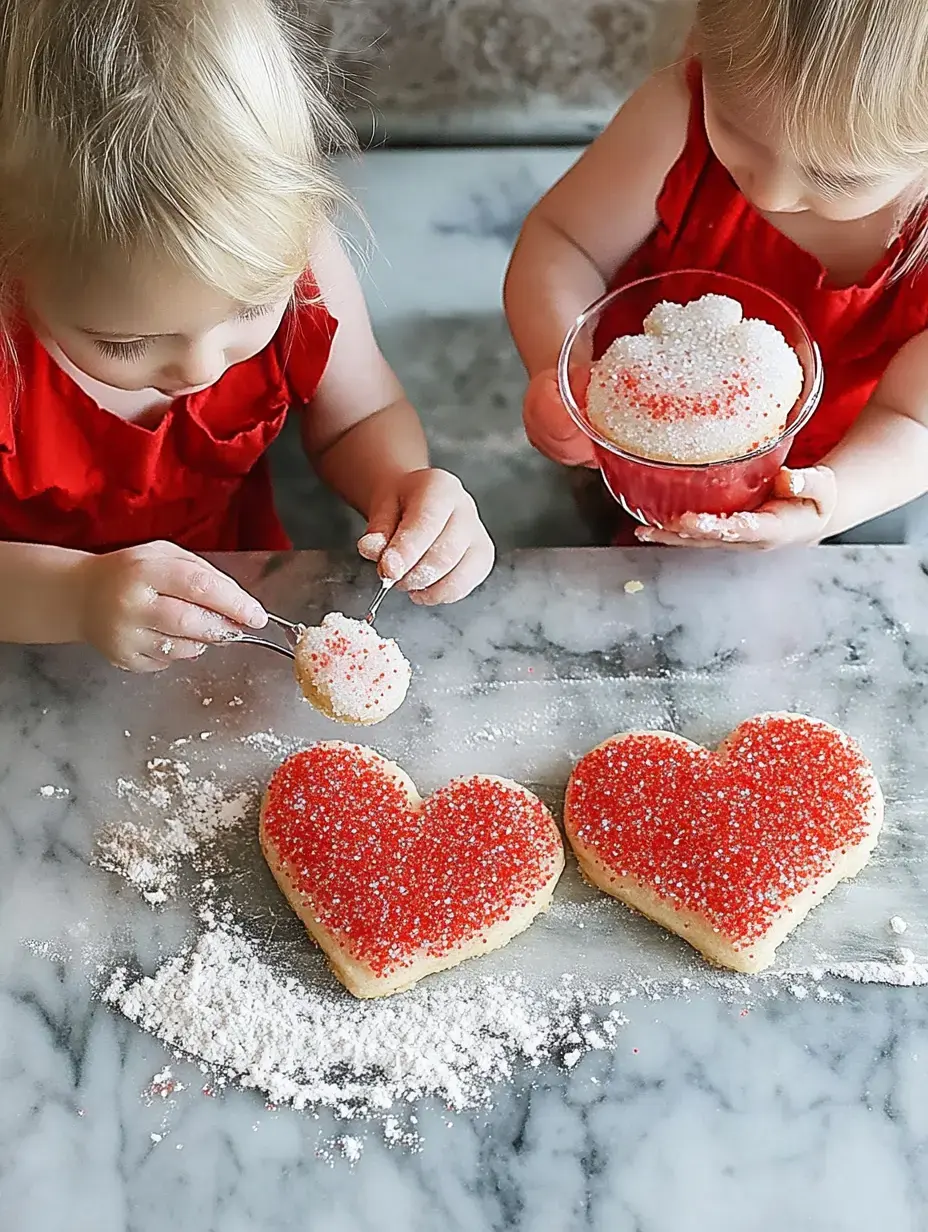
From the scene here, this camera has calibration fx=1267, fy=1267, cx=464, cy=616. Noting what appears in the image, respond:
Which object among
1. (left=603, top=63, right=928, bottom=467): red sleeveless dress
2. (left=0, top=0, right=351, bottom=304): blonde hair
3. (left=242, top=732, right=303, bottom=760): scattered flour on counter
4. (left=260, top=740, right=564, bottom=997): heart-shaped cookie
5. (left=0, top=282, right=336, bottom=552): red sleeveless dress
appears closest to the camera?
(left=0, top=0, right=351, bottom=304): blonde hair

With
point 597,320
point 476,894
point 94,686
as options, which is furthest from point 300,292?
point 476,894

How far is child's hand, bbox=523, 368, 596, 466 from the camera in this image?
3.38ft

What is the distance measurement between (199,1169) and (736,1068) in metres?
0.33

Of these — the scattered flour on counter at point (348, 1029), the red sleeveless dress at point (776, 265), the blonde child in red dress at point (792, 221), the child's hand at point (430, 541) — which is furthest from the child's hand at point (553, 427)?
the scattered flour on counter at point (348, 1029)

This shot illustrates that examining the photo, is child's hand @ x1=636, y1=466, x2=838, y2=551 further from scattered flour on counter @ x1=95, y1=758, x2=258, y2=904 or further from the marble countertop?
scattered flour on counter @ x1=95, y1=758, x2=258, y2=904

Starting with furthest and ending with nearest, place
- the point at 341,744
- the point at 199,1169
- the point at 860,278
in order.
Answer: the point at 860,278, the point at 341,744, the point at 199,1169

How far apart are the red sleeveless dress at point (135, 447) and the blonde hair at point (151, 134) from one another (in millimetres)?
241

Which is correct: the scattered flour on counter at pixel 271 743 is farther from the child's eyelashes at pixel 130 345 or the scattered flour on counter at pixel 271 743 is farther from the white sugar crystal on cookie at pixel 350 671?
the child's eyelashes at pixel 130 345

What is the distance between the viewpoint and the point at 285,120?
0.78m

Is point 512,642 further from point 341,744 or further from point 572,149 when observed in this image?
point 572,149

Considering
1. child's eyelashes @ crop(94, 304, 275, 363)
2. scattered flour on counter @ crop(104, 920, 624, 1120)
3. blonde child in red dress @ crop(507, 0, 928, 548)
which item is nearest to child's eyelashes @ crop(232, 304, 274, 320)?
child's eyelashes @ crop(94, 304, 275, 363)

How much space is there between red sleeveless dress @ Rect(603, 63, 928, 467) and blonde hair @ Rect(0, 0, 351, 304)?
48cm

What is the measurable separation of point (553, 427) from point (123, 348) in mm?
366

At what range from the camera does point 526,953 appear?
2.69 feet
